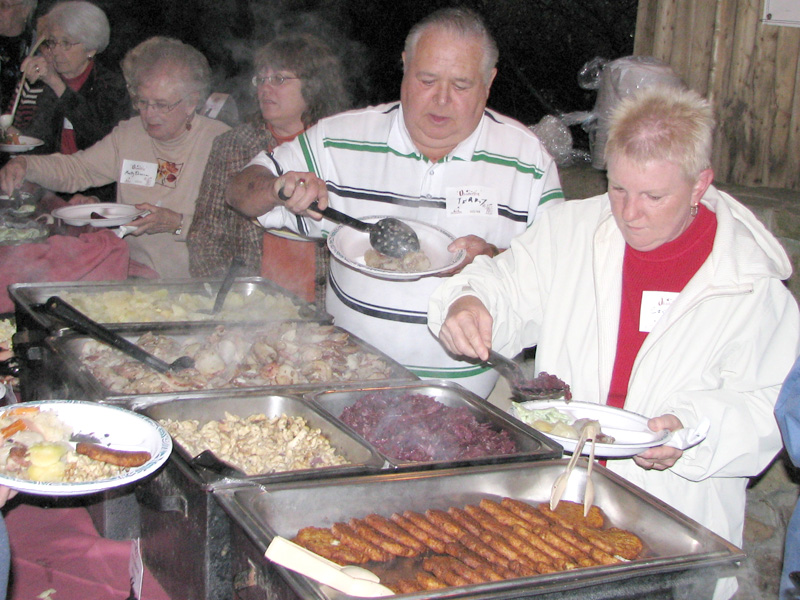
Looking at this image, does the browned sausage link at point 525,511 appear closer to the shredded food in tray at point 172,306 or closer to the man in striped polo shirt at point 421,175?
the man in striped polo shirt at point 421,175

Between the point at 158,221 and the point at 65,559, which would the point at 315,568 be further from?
the point at 158,221

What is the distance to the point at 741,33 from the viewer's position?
3.81 metres

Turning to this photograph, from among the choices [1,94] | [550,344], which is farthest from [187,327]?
[1,94]

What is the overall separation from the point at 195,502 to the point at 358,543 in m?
0.36

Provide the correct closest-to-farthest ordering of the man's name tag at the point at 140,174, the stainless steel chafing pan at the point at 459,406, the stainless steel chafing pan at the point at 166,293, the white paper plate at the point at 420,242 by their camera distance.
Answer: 1. the stainless steel chafing pan at the point at 459,406
2. the white paper plate at the point at 420,242
3. the stainless steel chafing pan at the point at 166,293
4. the man's name tag at the point at 140,174

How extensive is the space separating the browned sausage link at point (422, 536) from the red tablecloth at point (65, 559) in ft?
1.98

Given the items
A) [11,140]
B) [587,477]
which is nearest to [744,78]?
[587,477]

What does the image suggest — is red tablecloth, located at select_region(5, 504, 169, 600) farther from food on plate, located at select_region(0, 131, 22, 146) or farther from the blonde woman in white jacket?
food on plate, located at select_region(0, 131, 22, 146)

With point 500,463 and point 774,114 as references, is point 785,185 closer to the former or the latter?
point 774,114

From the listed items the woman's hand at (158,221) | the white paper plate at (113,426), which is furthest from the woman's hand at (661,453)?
the woman's hand at (158,221)

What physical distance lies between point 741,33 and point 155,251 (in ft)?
10.4

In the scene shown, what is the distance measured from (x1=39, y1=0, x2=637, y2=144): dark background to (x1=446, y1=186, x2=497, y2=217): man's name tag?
457 centimetres

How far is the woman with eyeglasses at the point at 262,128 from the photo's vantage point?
363 centimetres

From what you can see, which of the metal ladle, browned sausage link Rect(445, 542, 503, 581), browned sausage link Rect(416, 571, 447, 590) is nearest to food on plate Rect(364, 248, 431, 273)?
the metal ladle
